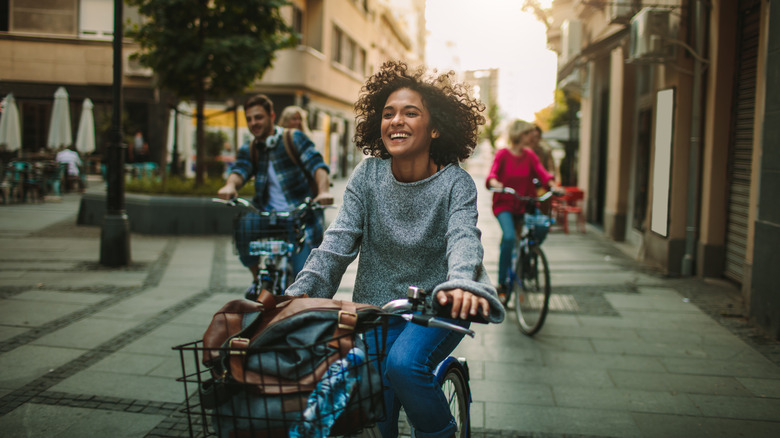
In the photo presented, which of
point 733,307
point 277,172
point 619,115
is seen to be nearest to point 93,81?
point 277,172

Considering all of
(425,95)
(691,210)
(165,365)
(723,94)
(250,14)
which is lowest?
(165,365)

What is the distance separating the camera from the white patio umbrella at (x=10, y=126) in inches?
396

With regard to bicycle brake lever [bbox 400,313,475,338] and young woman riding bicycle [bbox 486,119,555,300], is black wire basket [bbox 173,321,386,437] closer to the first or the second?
bicycle brake lever [bbox 400,313,475,338]

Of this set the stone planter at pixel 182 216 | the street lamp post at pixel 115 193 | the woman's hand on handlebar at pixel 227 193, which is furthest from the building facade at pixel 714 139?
the stone planter at pixel 182 216

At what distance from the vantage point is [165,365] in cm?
472

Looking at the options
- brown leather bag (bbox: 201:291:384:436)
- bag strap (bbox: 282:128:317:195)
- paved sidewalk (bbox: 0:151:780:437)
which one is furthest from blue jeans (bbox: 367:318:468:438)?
bag strap (bbox: 282:128:317:195)

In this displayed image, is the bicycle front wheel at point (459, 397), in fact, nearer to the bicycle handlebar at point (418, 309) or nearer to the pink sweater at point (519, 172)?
the bicycle handlebar at point (418, 309)

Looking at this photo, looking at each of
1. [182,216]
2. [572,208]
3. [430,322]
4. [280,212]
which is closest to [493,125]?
[572,208]

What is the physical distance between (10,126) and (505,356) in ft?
32.7

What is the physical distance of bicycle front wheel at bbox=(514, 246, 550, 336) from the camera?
18.9 feet

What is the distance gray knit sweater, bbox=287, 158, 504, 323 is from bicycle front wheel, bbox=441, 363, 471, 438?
430mm

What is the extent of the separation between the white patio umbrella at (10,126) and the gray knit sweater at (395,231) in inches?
327

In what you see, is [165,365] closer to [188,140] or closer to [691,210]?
[691,210]

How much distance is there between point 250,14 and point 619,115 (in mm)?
7100
